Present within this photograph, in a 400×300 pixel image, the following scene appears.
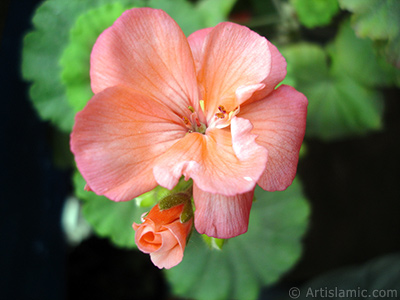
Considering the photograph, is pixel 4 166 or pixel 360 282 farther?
pixel 360 282

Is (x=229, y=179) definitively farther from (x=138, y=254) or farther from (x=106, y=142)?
(x=138, y=254)

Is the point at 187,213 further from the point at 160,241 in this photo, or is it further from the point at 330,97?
the point at 330,97

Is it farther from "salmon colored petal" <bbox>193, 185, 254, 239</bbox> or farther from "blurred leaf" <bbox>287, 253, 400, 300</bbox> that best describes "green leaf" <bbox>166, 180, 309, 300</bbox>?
"salmon colored petal" <bbox>193, 185, 254, 239</bbox>

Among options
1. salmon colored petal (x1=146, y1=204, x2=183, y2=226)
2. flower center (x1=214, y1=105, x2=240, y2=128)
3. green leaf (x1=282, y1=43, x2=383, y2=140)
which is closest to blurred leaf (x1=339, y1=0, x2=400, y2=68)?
green leaf (x1=282, y1=43, x2=383, y2=140)

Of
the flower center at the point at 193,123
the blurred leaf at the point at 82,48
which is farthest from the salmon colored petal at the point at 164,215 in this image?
the blurred leaf at the point at 82,48

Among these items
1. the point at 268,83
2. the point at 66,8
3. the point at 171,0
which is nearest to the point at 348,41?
the point at 171,0

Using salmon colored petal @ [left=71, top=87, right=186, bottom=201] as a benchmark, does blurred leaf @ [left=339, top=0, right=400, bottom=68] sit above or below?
below
